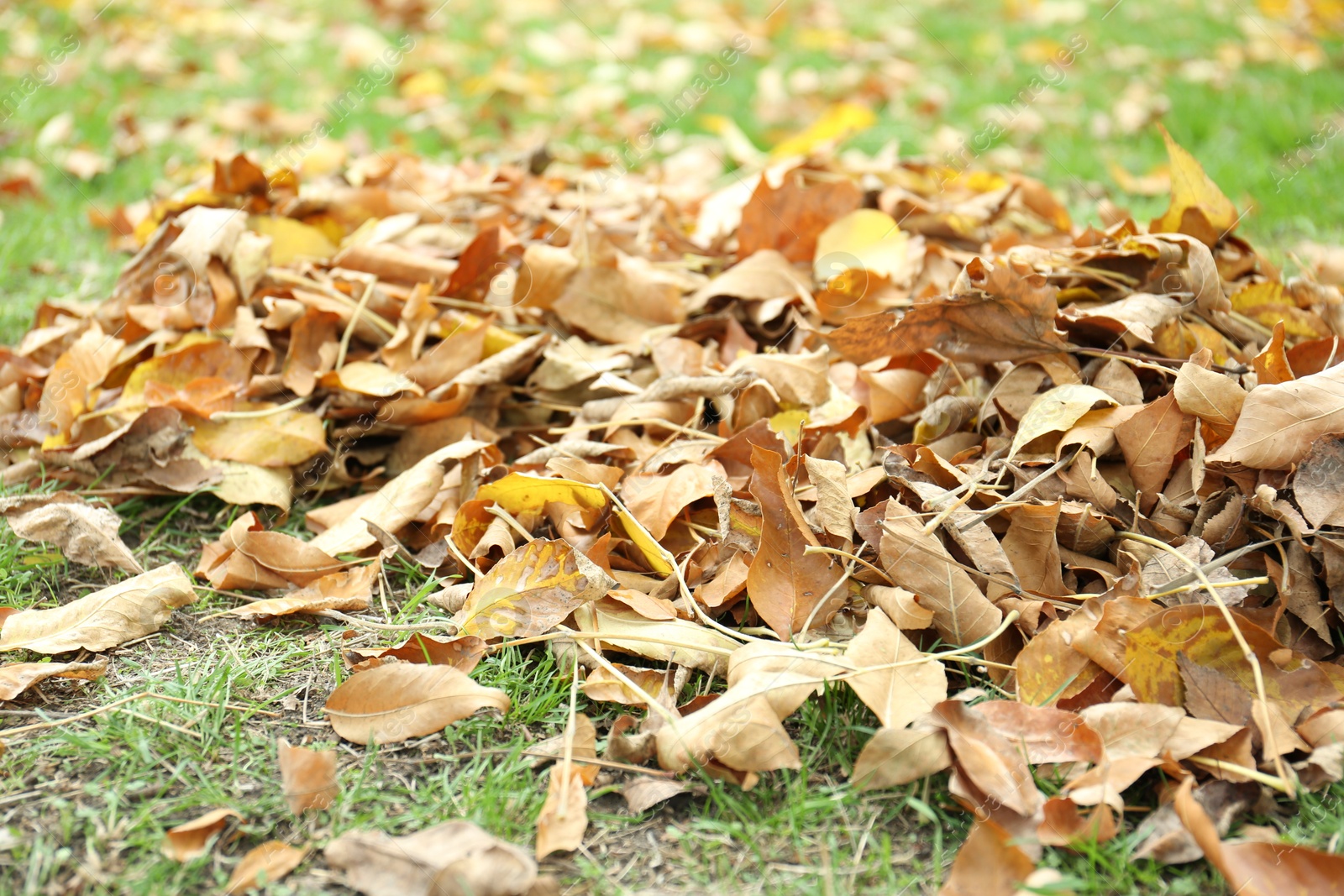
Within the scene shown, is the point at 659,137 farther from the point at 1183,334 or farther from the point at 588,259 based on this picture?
the point at 1183,334

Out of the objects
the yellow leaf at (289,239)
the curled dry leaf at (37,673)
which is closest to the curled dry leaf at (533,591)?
the curled dry leaf at (37,673)

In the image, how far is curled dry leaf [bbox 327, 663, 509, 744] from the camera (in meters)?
1.28

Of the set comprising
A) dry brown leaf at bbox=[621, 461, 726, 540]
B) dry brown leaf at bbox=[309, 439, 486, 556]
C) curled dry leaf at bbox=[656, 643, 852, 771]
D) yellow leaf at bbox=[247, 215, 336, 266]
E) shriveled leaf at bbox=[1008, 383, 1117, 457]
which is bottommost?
shriveled leaf at bbox=[1008, 383, 1117, 457]

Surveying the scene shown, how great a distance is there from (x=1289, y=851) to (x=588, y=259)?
61.5 inches

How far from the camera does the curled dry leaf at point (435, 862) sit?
1.04 meters

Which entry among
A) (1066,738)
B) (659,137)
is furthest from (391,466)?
(659,137)

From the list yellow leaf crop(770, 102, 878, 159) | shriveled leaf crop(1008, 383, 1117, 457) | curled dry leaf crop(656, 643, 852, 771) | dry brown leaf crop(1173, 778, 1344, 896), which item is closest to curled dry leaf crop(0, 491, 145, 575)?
curled dry leaf crop(656, 643, 852, 771)

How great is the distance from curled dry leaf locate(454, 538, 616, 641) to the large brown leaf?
0.21m

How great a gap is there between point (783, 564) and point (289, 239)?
1.53m

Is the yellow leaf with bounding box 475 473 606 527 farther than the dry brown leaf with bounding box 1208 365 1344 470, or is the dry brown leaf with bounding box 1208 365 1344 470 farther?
the yellow leaf with bounding box 475 473 606 527

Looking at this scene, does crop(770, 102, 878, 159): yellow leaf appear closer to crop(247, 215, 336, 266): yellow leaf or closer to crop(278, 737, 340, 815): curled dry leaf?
crop(247, 215, 336, 266): yellow leaf

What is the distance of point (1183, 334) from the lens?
172 centimetres

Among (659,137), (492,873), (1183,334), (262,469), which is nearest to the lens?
(492,873)

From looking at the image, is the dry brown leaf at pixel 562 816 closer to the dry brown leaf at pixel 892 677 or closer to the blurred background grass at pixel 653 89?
the dry brown leaf at pixel 892 677
